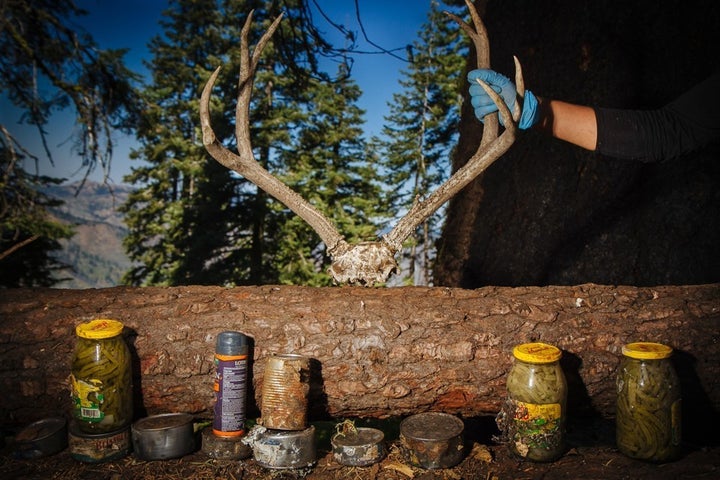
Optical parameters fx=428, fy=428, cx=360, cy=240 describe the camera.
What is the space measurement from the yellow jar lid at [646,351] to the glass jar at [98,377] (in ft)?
9.00

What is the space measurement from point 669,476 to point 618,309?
0.91m

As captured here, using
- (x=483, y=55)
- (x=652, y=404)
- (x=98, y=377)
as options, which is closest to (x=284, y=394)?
(x=98, y=377)

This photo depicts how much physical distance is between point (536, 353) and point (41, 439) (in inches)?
108

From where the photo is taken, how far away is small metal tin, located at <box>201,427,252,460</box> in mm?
2369

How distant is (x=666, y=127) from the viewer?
3.08 metres

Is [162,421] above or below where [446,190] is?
below

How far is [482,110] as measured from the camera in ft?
10.6

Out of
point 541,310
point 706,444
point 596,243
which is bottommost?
point 706,444

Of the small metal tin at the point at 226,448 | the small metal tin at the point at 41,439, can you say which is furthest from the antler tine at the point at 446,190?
the small metal tin at the point at 41,439

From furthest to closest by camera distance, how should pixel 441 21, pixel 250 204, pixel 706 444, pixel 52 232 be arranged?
pixel 441 21
pixel 250 204
pixel 52 232
pixel 706 444

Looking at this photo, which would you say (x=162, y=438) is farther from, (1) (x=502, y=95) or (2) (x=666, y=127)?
(2) (x=666, y=127)

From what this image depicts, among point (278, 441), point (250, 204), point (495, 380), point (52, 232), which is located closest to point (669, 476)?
point (495, 380)

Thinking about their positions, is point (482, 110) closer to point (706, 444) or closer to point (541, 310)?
point (541, 310)

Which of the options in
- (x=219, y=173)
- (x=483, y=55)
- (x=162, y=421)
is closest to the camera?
(x=162, y=421)
